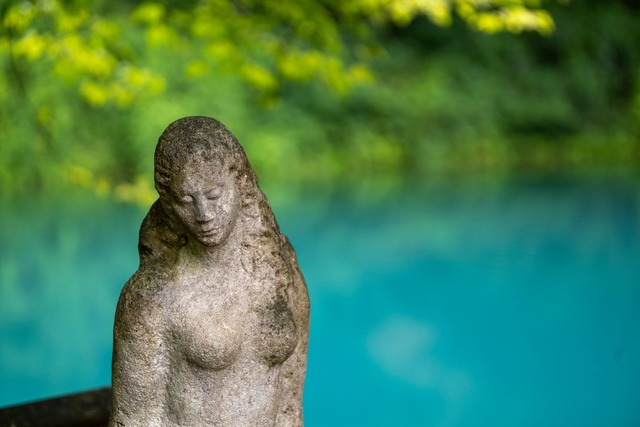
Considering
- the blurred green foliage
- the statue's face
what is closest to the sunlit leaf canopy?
the statue's face

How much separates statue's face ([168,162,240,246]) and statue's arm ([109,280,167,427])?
0.72 feet

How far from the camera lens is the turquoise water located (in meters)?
5.95

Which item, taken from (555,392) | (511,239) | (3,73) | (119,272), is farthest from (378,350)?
(3,73)

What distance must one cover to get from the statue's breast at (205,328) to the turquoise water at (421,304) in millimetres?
3692

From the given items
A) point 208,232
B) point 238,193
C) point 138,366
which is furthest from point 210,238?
point 138,366

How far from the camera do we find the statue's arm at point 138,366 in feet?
6.37

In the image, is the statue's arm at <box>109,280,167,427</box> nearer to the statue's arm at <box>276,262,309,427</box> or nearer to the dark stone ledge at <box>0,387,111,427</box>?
the statue's arm at <box>276,262,309,427</box>

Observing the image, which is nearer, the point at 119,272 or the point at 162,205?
the point at 162,205

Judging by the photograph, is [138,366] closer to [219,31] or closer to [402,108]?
[219,31]

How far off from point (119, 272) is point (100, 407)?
546 cm

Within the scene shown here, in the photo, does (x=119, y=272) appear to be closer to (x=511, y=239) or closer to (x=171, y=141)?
(x=511, y=239)

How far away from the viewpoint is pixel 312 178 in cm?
1481

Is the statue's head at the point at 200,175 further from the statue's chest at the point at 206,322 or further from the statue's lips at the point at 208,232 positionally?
the statue's chest at the point at 206,322

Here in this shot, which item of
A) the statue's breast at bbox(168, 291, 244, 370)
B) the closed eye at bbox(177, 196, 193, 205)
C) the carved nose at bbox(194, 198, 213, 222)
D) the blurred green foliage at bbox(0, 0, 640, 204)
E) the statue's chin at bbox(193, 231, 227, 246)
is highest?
the blurred green foliage at bbox(0, 0, 640, 204)
